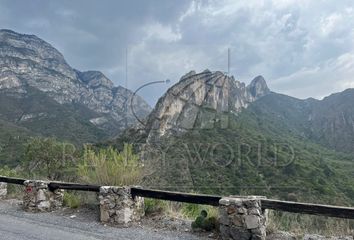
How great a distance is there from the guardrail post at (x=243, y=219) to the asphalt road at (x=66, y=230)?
0.58m

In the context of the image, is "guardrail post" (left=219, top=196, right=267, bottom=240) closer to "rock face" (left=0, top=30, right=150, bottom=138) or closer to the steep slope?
the steep slope

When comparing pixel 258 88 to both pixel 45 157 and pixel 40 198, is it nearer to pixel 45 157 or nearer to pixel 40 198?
pixel 45 157

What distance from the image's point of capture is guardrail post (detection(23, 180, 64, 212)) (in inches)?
302

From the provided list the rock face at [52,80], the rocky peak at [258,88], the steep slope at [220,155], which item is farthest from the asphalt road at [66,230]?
the rocky peak at [258,88]

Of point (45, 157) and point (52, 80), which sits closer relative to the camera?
point (45, 157)

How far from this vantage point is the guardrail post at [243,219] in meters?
4.96

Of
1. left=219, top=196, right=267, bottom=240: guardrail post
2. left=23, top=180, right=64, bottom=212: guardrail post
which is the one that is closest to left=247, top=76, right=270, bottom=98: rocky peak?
left=23, top=180, right=64, bottom=212: guardrail post

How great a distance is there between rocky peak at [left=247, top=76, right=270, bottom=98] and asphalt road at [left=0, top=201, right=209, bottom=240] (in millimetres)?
113810

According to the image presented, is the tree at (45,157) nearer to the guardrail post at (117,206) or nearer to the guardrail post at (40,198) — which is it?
the guardrail post at (40,198)

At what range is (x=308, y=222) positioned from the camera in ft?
20.4

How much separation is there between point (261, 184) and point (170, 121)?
13.4 m

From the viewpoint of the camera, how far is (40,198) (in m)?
7.68

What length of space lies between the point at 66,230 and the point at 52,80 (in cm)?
13029

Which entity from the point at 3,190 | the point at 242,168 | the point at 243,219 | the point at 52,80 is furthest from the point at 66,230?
the point at 52,80
